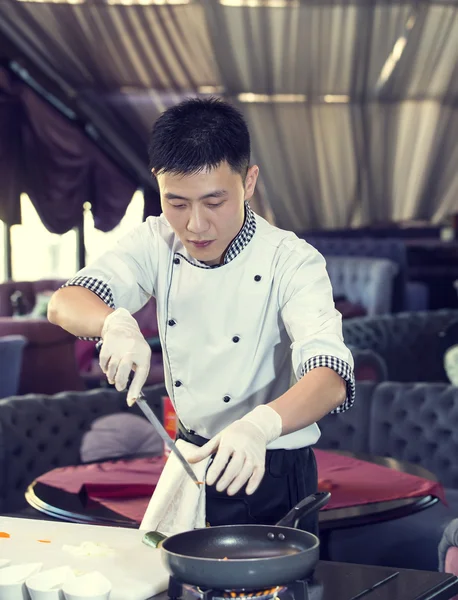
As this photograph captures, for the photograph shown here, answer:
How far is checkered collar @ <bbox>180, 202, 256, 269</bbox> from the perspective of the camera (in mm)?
1701

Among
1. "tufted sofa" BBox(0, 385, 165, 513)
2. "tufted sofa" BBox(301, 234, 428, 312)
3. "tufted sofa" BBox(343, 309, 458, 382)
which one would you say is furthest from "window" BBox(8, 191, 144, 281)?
"tufted sofa" BBox(0, 385, 165, 513)

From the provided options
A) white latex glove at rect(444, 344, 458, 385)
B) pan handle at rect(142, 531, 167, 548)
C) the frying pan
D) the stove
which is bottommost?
the stove

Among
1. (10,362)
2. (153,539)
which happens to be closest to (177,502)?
(153,539)

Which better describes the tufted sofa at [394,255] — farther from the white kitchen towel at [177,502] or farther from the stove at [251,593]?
the stove at [251,593]

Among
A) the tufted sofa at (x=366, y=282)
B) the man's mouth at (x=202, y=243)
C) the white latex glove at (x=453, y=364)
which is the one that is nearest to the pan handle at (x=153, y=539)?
the man's mouth at (x=202, y=243)

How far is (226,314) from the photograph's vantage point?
1.72 meters

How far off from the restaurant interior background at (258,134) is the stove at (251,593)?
4059mm

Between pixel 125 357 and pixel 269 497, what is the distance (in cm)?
47

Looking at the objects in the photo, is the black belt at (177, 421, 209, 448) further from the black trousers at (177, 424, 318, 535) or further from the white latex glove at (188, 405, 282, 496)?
the white latex glove at (188, 405, 282, 496)

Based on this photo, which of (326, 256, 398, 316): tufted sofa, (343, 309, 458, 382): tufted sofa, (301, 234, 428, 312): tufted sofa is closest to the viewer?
(343, 309, 458, 382): tufted sofa

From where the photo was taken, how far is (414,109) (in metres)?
10.3

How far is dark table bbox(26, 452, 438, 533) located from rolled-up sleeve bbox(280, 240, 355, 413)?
58cm

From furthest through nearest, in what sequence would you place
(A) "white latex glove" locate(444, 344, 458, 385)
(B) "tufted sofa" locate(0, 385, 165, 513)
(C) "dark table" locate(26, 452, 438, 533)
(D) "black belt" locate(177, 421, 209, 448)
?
(A) "white latex glove" locate(444, 344, 458, 385) → (B) "tufted sofa" locate(0, 385, 165, 513) → (C) "dark table" locate(26, 452, 438, 533) → (D) "black belt" locate(177, 421, 209, 448)

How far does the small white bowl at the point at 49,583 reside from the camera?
1.20 m
